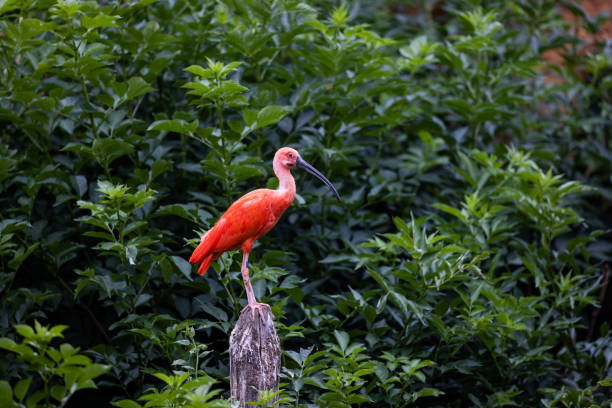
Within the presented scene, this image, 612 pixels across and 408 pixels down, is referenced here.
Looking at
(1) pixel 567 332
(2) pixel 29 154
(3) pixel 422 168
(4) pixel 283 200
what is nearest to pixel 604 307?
(1) pixel 567 332

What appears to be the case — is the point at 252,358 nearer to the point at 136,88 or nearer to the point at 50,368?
the point at 50,368

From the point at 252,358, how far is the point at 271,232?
2.15 meters

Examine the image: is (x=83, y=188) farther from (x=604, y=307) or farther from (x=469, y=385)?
(x=604, y=307)

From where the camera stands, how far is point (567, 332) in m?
5.47

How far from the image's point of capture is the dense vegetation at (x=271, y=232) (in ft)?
14.0

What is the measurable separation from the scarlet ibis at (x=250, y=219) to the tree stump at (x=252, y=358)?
0.07 meters

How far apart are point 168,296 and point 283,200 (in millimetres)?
1641

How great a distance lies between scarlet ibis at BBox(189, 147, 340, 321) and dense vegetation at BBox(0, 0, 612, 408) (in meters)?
0.18

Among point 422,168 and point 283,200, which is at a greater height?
point 283,200

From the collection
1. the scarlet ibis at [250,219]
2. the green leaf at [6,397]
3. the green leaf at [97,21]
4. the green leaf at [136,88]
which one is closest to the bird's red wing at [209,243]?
the scarlet ibis at [250,219]

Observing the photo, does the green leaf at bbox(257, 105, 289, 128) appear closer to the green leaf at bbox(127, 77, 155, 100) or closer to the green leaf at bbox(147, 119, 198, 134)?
the green leaf at bbox(147, 119, 198, 134)

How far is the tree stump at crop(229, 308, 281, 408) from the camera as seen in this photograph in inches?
142

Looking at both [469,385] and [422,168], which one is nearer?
[469,385]

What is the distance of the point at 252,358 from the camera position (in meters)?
3.59
